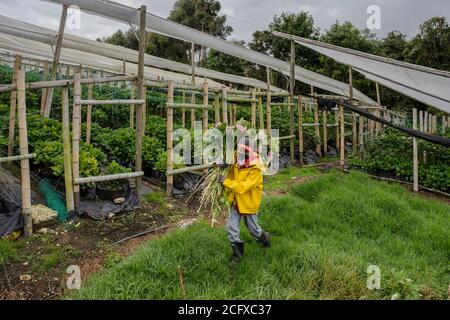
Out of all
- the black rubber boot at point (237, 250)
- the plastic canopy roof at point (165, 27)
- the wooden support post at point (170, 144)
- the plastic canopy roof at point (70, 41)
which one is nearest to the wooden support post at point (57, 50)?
the plastic canopy roof at point (165, 27)

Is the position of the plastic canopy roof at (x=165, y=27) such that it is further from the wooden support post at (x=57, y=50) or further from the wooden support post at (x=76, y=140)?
the wooden support post at (x=76, y=140)

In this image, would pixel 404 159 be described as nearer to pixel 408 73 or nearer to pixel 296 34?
pixel 408 73

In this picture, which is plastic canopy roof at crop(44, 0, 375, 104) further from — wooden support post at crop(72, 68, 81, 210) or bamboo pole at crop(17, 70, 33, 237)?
bamboo pole at crop(17, 70, 33, 237)

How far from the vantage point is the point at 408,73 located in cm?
498

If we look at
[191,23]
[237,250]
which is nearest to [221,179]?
[237,250]

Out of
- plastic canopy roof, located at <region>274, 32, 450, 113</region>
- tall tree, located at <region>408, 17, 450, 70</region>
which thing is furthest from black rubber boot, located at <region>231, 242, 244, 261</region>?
tall tree, located at <region>408, 17, 450, 70</region>

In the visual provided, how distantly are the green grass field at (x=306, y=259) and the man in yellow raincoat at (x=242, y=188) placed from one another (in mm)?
264

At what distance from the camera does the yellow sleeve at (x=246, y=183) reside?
134 inches

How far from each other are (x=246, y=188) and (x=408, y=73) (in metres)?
3.08

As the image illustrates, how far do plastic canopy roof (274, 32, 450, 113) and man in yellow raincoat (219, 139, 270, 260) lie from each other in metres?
2.60

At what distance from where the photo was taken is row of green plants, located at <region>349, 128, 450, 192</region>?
7.22 m

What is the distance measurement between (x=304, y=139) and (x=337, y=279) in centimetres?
733

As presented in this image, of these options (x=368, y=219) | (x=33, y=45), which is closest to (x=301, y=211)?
(x=368, y=219)
